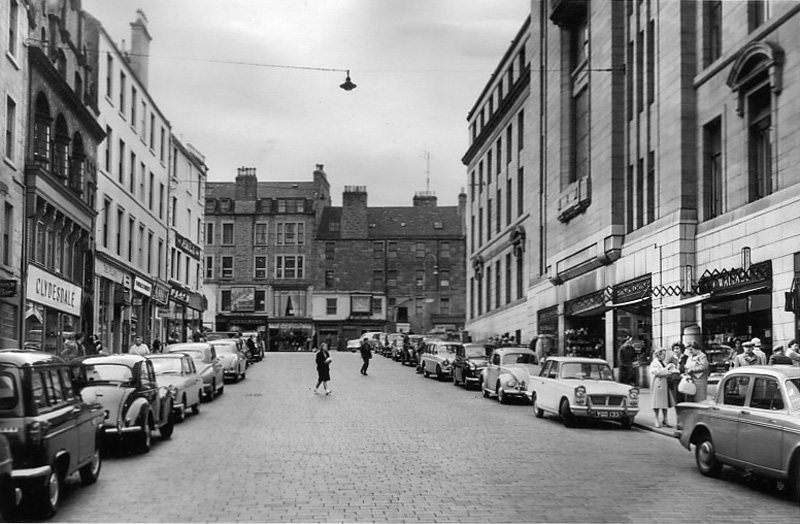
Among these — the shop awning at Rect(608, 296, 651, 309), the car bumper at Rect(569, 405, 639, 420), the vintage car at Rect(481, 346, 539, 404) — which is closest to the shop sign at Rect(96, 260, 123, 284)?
the vintage car at Rect(481, 346, 539, 404)

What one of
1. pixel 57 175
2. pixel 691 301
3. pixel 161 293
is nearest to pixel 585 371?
pixel 691 301

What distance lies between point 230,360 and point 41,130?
9623 mm

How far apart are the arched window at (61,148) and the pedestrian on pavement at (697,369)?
21.7 metres

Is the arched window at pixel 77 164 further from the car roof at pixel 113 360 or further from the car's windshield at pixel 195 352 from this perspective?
the car roof at pixel 113 360

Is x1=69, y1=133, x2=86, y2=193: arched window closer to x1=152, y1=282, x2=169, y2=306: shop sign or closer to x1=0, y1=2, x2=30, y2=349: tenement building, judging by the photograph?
x1=0, y1=2, x2=30, y2=349: tenement building

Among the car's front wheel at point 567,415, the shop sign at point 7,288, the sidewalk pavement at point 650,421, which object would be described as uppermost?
the shop sign at point 7,288

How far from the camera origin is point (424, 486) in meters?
11.3

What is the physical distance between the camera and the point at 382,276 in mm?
87125

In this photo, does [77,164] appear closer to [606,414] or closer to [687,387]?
[606,414]

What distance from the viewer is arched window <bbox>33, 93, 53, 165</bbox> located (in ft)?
93.4

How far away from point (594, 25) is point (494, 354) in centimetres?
1427

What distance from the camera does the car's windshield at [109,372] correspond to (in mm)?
14391

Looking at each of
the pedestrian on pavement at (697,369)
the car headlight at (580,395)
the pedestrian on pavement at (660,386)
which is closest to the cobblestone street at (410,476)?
the car headlight at (580,395)

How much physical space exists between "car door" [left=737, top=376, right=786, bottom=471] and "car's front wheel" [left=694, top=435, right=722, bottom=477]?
32.1 inches
